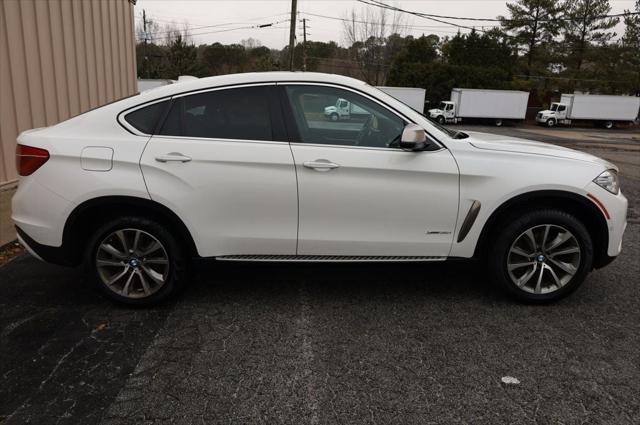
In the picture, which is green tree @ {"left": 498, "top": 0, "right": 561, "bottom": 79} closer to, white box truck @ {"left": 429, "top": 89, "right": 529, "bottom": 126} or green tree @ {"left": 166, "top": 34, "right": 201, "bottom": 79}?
white box truck @ {"left": 429, "top": 89, "right": 529, "bottom": 126}

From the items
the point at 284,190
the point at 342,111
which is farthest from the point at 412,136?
the point at 284,190

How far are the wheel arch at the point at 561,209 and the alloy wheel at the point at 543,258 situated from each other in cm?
18

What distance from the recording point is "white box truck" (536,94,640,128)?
1623 inches

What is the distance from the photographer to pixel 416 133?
339 centimetres

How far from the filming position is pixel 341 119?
12.2ft

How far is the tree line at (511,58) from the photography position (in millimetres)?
47188

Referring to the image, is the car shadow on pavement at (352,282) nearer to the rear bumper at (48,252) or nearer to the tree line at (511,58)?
the rear bumper at (48,252)

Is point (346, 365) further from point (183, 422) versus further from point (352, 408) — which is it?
point (183, 422)

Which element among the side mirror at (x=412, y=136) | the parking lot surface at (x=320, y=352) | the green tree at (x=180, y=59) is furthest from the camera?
the green tree at (x=180, y=59)

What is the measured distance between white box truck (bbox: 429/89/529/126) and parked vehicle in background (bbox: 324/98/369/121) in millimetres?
35785

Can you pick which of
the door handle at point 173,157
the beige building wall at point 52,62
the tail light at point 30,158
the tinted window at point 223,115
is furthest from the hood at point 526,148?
the beige building wall at point 52,62

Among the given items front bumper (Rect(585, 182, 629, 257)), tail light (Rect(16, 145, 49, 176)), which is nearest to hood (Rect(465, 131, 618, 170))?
front bumper (Rect(585, 182, 629, 257))

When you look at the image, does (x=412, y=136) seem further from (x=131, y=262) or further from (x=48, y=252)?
(x=48, y=252)

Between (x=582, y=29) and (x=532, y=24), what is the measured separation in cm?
503
